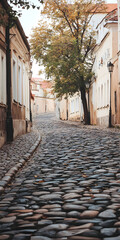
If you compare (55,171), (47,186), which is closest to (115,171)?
(55,171)

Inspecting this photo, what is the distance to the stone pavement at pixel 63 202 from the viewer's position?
3513 millimetres

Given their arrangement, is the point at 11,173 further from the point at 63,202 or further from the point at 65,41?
the point at 65,41

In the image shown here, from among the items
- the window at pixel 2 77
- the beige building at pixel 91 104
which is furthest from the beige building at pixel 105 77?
the window at pixel 2 77

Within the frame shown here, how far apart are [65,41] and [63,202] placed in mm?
25022

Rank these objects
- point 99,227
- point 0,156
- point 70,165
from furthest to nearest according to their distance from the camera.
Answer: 1. point 0,156
2. point 70,165
3. point 99,227

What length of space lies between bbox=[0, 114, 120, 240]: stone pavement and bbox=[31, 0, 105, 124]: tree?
68.6ft

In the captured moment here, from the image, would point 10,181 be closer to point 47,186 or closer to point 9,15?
point 47,186

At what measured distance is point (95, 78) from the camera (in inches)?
1286

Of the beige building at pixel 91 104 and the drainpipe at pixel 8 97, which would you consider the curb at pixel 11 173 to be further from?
the beige building at pixel 91 104

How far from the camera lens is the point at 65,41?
2872 cm

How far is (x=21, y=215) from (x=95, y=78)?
2909 centimetres

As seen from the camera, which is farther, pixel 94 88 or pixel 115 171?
pixel 94 88

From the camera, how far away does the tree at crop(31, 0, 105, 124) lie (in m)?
28.7

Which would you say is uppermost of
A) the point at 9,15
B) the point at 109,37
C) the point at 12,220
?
the point at 109,37
